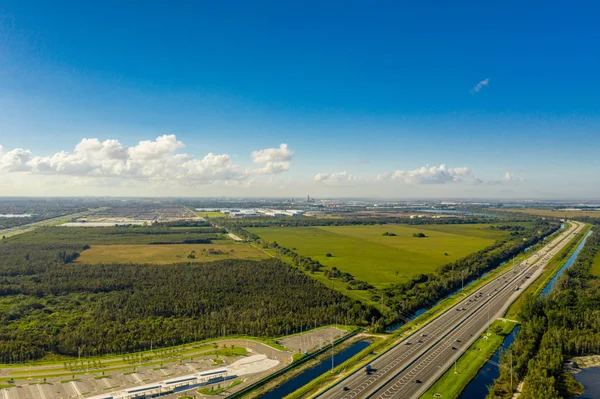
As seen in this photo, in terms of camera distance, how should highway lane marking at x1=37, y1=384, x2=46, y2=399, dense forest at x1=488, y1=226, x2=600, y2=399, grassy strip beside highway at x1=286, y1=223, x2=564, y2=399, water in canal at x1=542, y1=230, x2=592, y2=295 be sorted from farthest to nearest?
water in canal at x1=542, y1=230, x2=592, y2=295 < grassy strip beside highway at x1=286, y1=223, x2=564, y2=399 < dense forest at x1=488, y1=226, x2=600, y2=399 < highway lane marking at x1=37, y1=384, x2=46, y2=399

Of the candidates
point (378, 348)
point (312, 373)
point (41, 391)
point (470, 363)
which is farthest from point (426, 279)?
point (41, 391)

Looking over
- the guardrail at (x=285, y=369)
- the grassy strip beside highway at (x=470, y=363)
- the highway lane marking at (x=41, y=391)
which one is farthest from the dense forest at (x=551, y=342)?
the highway lane marking at (x=41, y=391)

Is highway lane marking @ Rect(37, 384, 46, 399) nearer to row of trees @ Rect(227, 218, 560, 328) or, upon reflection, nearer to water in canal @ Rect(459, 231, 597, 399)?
row of trees @ Rect(227, 218, 560, 328)

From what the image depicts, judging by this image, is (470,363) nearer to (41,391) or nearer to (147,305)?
(41,391)

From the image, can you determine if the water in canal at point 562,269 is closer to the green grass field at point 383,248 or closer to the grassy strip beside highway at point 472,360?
the grassy strip beside highway at point 472,360

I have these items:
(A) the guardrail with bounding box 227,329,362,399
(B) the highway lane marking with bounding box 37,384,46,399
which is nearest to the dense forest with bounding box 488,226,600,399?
(A) the guardrail with bounding box 227,329,362,399
